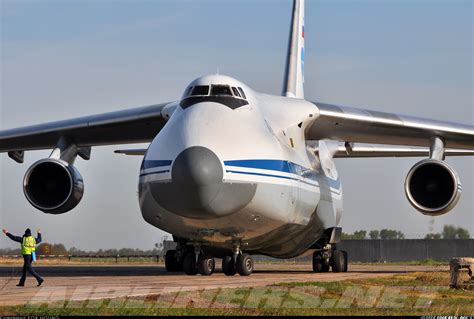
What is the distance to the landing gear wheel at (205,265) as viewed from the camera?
66.4ft

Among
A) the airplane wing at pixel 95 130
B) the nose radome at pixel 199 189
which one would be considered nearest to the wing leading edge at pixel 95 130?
the airplane wing at pixel 95 130

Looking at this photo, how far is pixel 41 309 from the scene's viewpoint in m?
11.6

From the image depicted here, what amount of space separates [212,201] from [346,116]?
6047mm

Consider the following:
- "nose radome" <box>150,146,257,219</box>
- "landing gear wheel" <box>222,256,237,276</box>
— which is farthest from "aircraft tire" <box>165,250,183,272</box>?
"nose radome" <box>150,146,257,219</box>

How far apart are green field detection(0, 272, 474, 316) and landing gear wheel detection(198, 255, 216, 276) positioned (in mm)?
4412

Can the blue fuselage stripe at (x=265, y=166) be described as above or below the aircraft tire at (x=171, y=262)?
above

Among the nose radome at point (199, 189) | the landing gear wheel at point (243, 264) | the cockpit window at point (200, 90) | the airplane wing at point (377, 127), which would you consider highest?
the cockpit window at point (200, 90)

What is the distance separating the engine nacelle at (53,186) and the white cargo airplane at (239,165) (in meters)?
0.02

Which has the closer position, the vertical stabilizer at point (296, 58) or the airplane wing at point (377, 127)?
the airplane wing at point (377, 127)

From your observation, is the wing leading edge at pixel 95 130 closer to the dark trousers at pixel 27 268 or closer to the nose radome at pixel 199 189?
the nose radome at pixel 199 189

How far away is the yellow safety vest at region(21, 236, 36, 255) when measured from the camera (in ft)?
58.1

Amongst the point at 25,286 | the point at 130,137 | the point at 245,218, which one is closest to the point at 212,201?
the point at 245,218

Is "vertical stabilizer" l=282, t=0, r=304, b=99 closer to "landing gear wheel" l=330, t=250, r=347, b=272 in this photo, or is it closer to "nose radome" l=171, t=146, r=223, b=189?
"landing gear wheel" l=330, t=250, r=347, b=272

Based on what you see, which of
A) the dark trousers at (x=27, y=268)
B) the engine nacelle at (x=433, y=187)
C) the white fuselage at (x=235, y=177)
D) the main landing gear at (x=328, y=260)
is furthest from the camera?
the main landing gear at (x=328, y=260)
